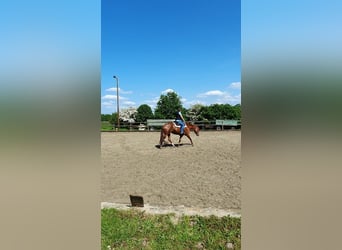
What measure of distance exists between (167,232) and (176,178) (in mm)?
1669

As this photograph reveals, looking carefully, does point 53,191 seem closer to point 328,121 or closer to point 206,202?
point 328,121

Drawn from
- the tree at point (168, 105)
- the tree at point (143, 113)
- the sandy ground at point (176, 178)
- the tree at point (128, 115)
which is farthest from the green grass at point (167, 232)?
the tree at point (128, 115)

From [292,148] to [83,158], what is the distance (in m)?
0.75

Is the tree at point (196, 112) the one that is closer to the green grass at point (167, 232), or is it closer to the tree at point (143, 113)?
the tree at point (143, 113)

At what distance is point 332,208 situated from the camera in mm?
1219

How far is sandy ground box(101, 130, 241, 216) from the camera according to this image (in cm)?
265

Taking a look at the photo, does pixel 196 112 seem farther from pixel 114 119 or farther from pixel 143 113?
pixel 114 119

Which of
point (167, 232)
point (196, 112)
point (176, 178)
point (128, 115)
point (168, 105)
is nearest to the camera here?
point (167, 232)

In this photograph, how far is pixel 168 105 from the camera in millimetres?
8867

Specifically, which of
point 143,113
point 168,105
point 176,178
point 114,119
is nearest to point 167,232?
point 176,178

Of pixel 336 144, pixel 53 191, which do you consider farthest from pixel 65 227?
pixel 336 144

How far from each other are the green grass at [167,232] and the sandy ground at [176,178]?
36cm

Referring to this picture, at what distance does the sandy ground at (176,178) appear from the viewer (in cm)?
265

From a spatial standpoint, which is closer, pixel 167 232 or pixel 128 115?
pixel 167 232
